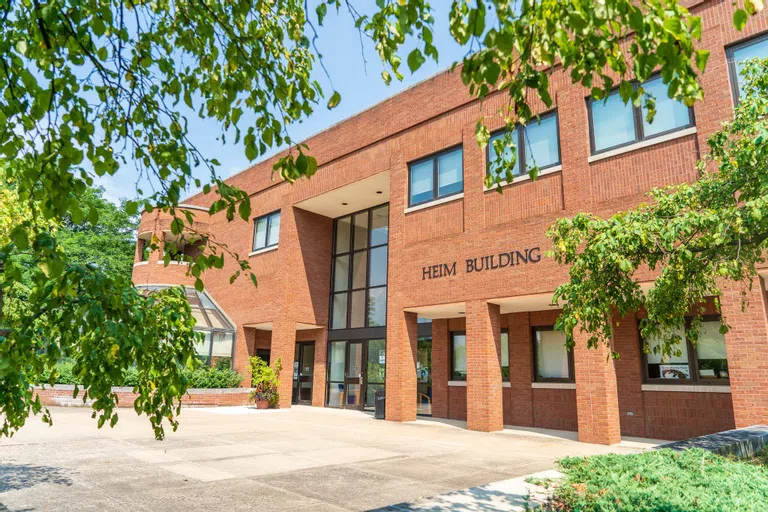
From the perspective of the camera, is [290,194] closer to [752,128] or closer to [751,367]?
[751,367]

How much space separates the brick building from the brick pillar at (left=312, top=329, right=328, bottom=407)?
0.07 metres

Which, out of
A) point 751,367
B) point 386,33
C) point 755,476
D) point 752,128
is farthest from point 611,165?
point 386,33

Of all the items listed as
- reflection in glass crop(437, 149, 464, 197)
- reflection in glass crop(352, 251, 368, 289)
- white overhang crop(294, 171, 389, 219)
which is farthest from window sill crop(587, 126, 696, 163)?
reflection in glass crop(352, 251, 368, 289)

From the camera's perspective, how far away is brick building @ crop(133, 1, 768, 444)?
1184cm

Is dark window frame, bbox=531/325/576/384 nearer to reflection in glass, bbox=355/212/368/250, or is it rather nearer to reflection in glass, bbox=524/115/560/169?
reflection in glass, bbox=524/115/560/169

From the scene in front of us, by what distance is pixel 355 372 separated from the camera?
21.0 m

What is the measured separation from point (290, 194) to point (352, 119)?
4.38m

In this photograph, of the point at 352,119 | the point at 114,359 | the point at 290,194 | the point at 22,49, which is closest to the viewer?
the point at 22,49

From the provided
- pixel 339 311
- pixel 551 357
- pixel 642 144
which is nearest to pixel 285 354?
pixel 339 311

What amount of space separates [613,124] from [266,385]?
49.4 feet

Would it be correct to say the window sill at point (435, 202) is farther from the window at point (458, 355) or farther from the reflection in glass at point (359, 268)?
the reflection in glass at point (359, 268)

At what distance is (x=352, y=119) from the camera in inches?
794

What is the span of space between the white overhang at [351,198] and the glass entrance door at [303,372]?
18.8ft

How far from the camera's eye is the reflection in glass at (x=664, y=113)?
38.8 feet
